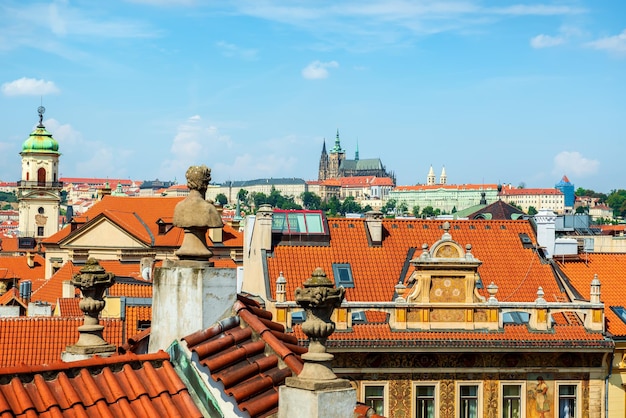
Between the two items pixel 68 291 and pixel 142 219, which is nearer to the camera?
pixel 68 291

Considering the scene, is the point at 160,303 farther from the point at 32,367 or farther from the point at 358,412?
the point at 358,412

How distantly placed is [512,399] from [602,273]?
23.3 ft

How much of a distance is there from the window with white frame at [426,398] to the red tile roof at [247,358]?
16.6 metres

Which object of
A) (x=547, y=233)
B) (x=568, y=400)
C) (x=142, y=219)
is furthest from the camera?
(x=142, y=219)

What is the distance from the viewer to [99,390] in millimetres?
7246

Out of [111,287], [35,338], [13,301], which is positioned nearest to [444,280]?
[35,338]

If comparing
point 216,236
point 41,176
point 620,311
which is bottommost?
point 620,311

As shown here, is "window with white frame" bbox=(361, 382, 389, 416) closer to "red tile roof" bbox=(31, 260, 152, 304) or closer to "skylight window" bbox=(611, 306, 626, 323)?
"red tile roof" bbox=(31, 260, 152, 304)

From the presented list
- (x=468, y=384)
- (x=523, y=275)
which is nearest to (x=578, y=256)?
(x=523, y=275)

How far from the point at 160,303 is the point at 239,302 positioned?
640 millimetres

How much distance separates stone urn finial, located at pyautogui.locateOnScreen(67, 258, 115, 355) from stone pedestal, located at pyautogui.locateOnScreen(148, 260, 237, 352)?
1114mm

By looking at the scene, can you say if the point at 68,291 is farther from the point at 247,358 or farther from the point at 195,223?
the point at 247,358

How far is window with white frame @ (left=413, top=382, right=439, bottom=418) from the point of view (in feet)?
79.7

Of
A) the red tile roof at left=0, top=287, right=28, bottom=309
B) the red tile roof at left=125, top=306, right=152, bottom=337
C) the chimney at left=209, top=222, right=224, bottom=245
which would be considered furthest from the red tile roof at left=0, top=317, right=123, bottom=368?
the chimney at left=209, top=222, right=224, bottom=245
